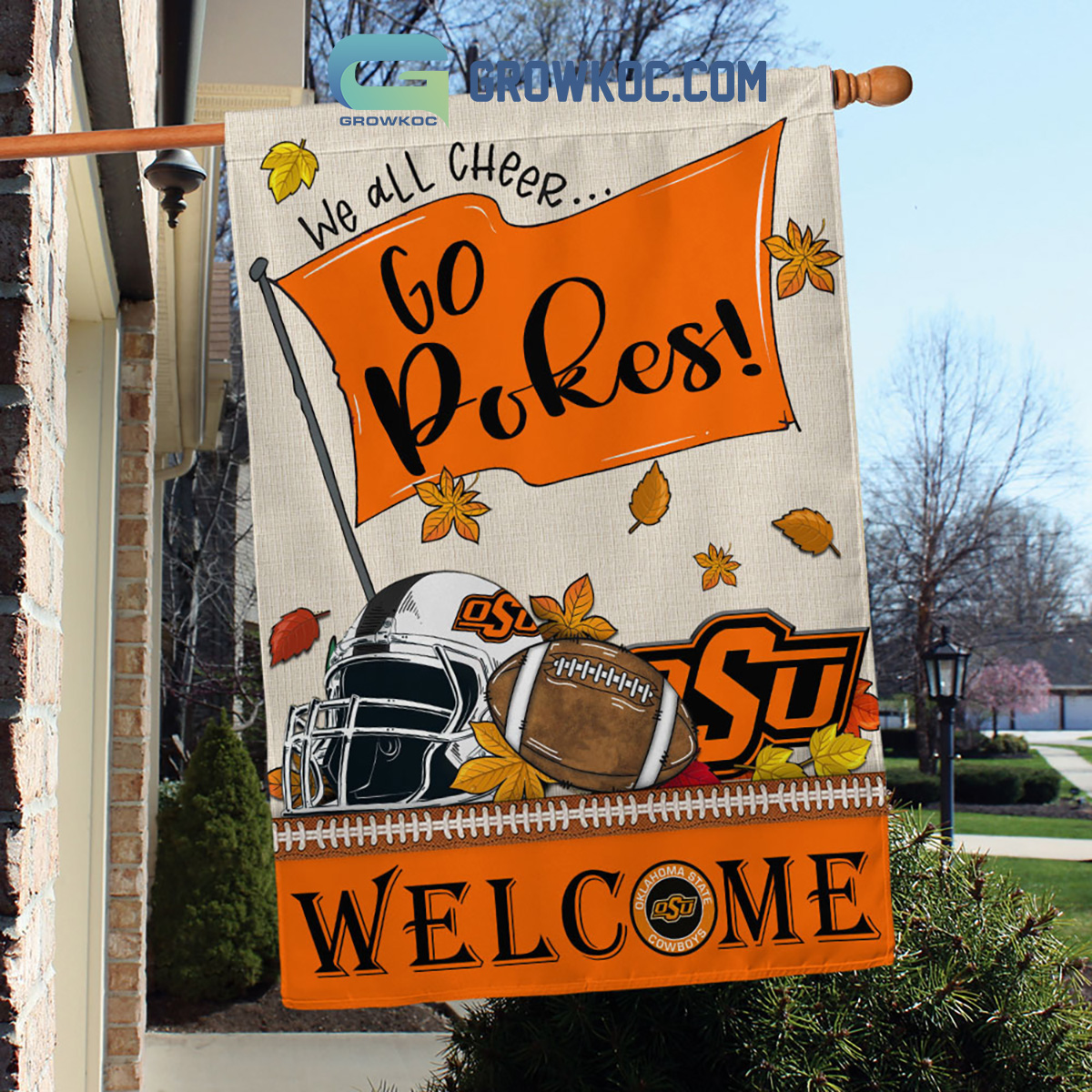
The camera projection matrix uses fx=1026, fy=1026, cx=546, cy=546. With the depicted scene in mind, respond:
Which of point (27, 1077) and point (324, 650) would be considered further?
point (324, 650)

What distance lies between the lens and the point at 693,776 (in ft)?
5.77

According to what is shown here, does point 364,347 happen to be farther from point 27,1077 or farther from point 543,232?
point 27,1077

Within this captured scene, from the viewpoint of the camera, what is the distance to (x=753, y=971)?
5.80 ft

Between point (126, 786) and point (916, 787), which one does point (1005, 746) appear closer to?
point (916, 787)

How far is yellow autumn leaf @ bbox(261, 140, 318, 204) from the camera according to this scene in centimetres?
182

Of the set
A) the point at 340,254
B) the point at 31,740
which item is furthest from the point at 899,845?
the point at 31,740

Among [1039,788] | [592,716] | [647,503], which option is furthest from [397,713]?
[1039,788]

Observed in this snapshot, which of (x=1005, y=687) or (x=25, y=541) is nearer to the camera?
(x=25, y=541)

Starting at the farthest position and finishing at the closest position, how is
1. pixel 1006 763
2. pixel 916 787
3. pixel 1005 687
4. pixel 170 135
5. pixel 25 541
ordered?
1. pixel 1005 687
2. pixel 1006 763
3. pixel 916 787
4. pixel 170 135
5. pixel 25 541

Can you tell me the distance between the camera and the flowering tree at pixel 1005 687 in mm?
24625

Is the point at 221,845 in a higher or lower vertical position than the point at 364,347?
lower

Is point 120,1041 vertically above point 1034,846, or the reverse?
point 120,1041

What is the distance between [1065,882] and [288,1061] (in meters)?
9.08

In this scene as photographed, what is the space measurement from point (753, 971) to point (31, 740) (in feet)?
4.01
